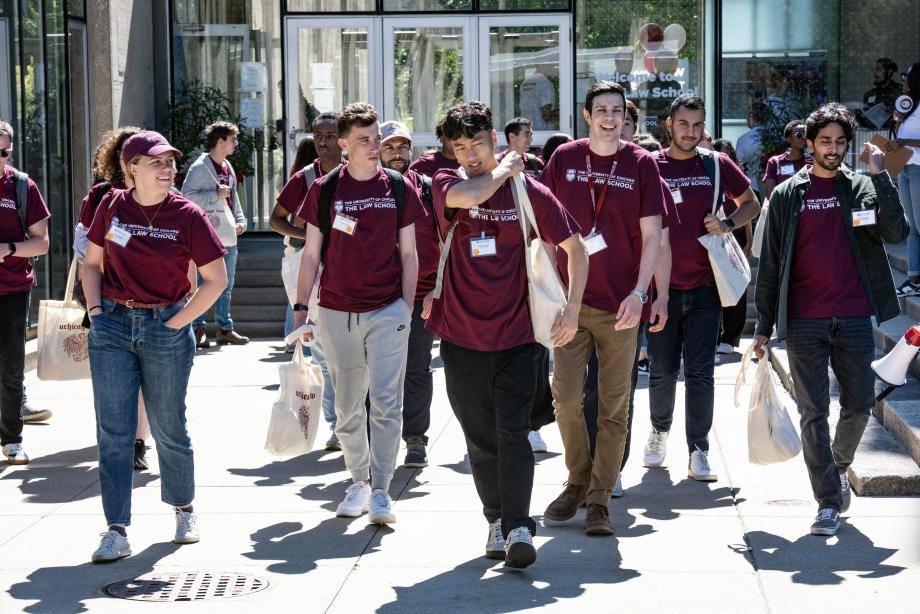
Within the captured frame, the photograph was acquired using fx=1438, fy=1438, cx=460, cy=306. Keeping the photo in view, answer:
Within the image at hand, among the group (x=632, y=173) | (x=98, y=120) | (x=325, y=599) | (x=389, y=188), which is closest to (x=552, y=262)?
(x=632, y=173)

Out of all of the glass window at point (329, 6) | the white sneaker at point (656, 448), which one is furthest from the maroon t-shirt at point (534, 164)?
the glass window at point (329, 6)

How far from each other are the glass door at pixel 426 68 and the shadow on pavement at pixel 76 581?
1133cm

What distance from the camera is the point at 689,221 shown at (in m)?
7.75

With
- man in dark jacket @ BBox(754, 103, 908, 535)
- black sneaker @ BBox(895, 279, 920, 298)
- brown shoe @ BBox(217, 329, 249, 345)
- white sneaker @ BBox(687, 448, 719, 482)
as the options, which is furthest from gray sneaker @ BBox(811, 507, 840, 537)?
brown shoe @ BBox(217, 329, 249, 345)

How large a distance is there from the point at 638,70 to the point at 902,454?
1032 centimetres

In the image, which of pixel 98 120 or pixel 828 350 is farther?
pixel 98 120

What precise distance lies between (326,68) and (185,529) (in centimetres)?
1143

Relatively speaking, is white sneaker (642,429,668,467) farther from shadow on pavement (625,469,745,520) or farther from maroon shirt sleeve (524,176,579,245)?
maroon shirt sleeve (524,176,579,245)

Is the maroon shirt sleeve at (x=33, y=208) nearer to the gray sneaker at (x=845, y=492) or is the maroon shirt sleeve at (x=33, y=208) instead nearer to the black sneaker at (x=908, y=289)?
the gray sneaker at (x=845, y=492)

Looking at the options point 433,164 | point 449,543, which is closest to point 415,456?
point 433,164

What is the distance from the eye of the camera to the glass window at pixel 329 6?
1709 cm

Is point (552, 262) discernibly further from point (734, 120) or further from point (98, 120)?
point (734, 120)

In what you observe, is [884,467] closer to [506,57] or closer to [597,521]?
[597,521]

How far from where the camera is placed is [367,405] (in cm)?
754
